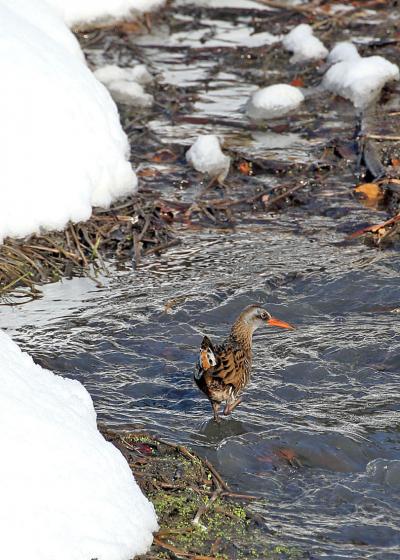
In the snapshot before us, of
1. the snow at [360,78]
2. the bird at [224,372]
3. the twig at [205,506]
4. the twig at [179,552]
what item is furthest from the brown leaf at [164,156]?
the twig at [179,552]

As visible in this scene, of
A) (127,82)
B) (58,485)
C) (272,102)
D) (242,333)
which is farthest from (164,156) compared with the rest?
(58,485)

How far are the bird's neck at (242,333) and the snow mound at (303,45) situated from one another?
6548 millimetres

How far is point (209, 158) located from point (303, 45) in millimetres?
3510

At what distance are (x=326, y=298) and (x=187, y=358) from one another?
123cm

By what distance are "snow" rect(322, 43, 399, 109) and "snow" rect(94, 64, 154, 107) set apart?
6.22 ft

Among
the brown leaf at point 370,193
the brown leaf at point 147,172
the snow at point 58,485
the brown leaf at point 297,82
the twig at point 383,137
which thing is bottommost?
the brown leaf at point 297,82

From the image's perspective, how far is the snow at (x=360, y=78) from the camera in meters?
11.4

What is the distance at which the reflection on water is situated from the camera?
5.22 meters

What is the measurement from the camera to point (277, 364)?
677 centimetres

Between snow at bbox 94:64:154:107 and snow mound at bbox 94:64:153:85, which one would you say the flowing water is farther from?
snow mound at bbox 94:64:153:85

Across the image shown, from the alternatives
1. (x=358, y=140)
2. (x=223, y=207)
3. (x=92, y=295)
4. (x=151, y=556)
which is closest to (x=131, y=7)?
(x=358, y=140)

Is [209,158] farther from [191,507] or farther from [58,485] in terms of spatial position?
[58,485]

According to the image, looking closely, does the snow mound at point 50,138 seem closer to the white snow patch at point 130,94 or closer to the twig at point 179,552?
the white snow patch at point 130,94

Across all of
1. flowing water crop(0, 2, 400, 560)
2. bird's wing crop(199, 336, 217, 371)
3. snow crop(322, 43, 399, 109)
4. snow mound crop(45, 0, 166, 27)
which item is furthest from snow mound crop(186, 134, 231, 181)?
bird's wing crop(199, 336, 217, 371)
